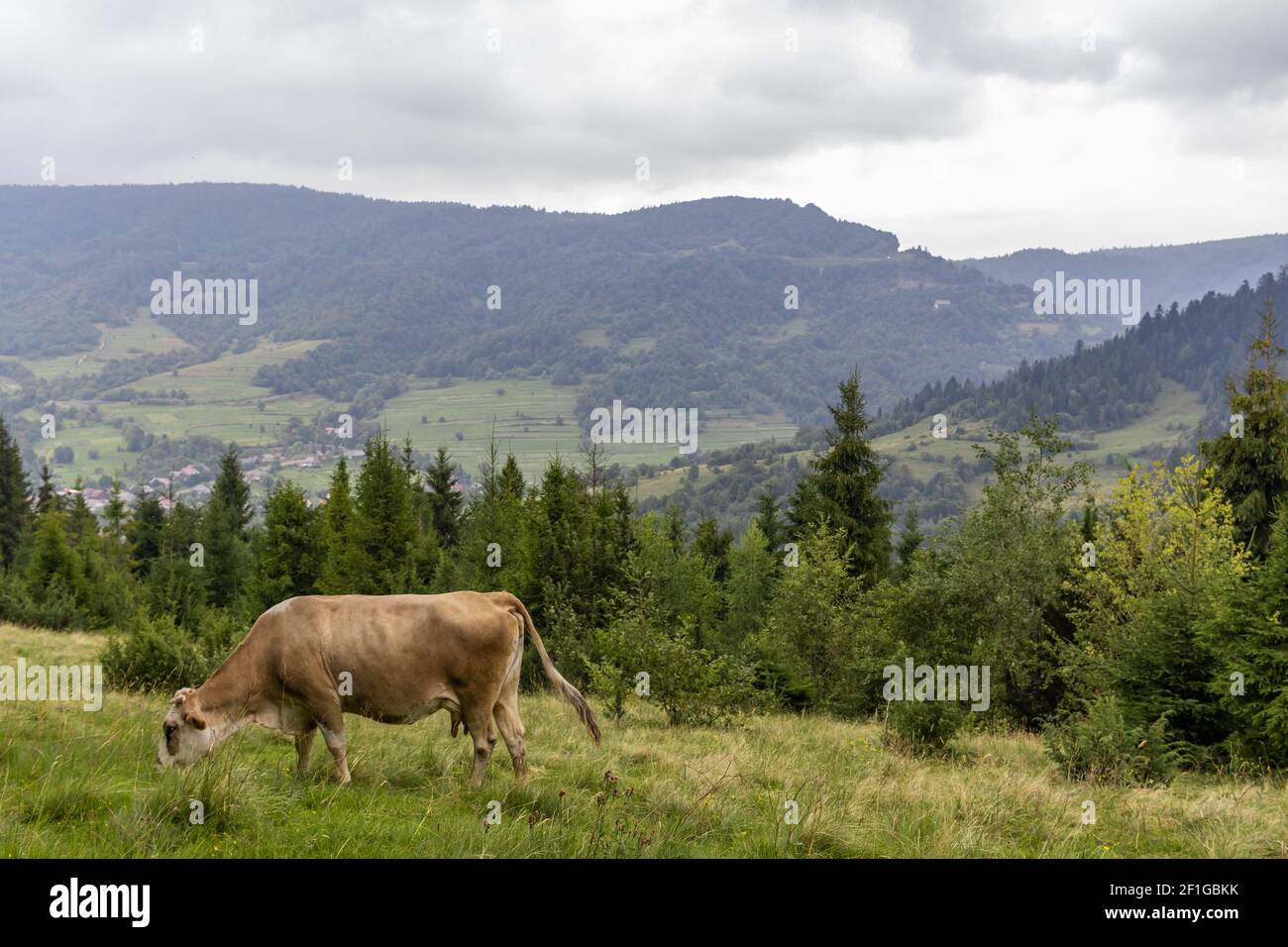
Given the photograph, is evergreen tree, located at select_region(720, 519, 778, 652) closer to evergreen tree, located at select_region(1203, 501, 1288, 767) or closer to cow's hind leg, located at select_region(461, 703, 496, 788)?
evergreen tree, located at select_region(1203, 501, 1288, 767)

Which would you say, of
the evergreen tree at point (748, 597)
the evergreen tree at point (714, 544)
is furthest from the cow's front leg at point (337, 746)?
the evergreen tree at point (714, 544)

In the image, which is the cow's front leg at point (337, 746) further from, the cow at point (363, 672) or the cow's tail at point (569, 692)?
the cow's tail at point (569, 692)

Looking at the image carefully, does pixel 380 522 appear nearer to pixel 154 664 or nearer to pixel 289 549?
pixel 289 549

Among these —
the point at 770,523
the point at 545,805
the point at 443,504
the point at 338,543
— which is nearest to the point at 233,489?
the point at 443,504

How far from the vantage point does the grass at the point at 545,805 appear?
6605 millimetres

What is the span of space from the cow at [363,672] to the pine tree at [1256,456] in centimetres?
3863

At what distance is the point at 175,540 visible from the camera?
189 ft

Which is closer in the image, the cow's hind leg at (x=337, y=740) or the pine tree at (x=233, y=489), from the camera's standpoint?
the cow's hind leg at (x=337, y=740)

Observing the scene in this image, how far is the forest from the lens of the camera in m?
16.0

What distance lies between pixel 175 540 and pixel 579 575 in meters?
35.4
